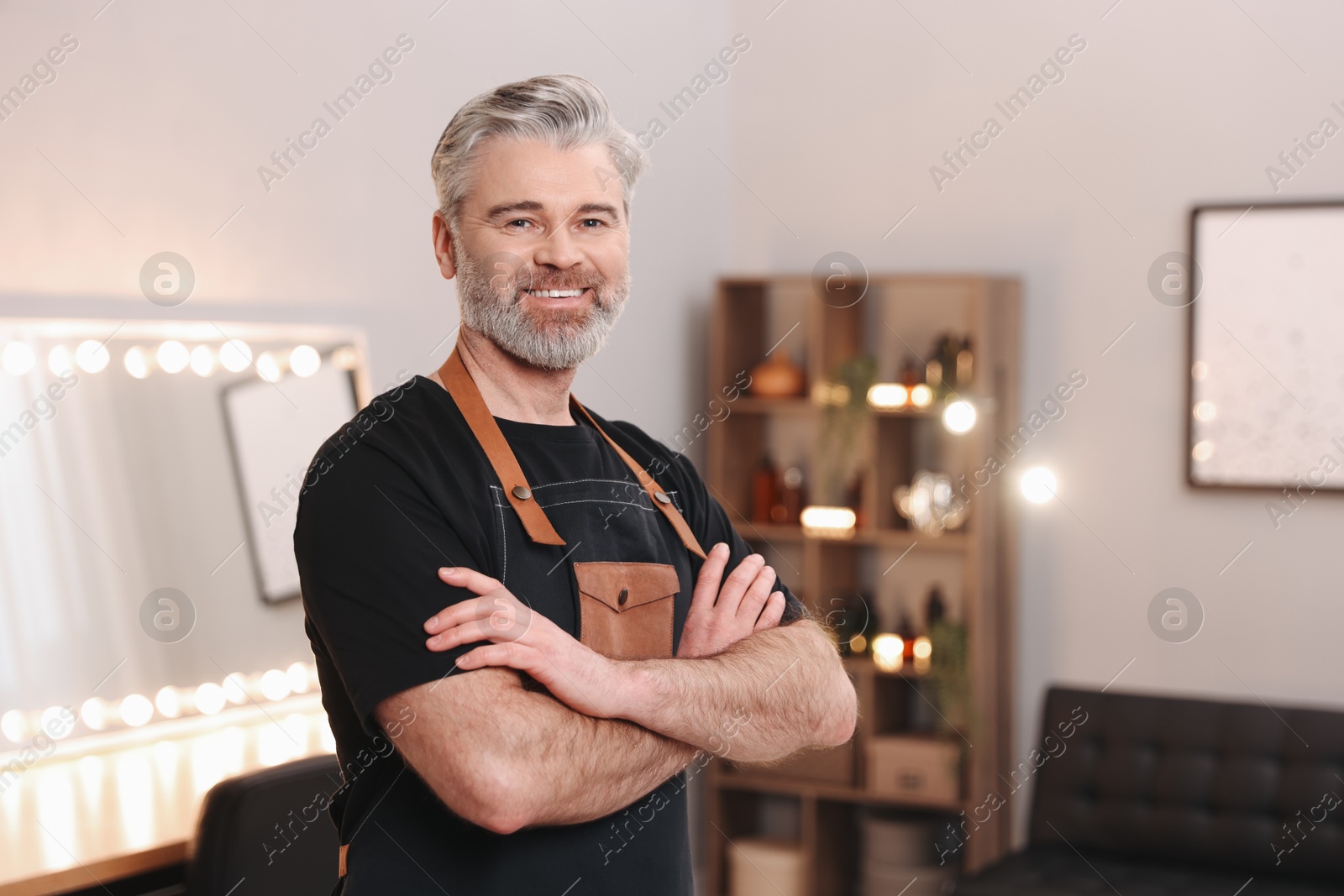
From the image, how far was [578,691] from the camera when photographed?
4.64ft

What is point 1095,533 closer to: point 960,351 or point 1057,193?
point 960,351

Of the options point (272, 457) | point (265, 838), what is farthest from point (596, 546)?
point (272, 457)

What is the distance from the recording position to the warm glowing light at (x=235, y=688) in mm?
2721

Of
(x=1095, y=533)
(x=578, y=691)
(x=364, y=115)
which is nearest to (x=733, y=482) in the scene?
(x=1095, y=533)

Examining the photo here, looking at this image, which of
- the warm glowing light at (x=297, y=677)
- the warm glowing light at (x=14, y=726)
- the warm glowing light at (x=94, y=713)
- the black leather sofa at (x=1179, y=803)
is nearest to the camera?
the warm glowing light at (x=14, y=726)

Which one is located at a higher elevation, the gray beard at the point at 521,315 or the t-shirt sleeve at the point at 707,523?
the gray beard at the point at 521,315

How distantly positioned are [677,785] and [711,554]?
320mm

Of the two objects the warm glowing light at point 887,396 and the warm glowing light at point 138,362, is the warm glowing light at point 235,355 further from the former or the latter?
the warm glowing light at point 887,396

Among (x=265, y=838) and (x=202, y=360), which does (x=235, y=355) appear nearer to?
(x=202, y=360)

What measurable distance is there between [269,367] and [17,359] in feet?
1.93

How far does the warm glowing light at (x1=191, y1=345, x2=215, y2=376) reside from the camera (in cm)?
271

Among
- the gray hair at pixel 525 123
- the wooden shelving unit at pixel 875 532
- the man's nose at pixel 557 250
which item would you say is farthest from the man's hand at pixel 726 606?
the wooden shelving unit at pixel 875 532

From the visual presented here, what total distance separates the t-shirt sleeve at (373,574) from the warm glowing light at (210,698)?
1.41m

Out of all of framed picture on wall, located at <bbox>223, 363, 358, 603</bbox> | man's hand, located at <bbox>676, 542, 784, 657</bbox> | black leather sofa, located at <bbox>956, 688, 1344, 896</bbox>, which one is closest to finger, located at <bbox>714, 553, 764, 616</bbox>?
man's hand, located at <bbox>676, 542, 784, 657</bbox>
